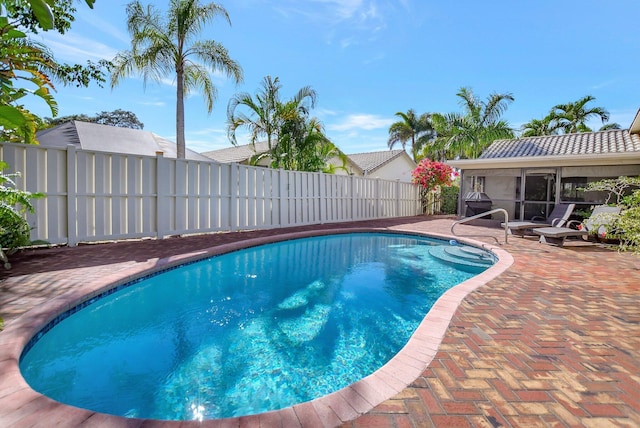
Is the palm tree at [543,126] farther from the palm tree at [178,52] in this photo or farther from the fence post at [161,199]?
the fence post at [161,199]

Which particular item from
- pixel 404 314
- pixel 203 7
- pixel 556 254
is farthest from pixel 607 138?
pixel 203 7

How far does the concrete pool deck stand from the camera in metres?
1.70

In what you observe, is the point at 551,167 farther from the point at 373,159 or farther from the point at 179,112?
the point at 373,159

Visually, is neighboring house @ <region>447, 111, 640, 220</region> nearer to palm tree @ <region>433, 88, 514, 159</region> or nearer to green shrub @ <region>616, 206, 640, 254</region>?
green shrub @ <region>616, 206, 640, 254</region>

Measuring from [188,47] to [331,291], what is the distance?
10.8 m

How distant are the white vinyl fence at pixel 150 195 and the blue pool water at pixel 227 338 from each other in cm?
277

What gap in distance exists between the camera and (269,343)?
3.27 meters

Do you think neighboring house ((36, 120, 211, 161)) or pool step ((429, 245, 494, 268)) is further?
neighboring house ((36, 120, 211, 161))

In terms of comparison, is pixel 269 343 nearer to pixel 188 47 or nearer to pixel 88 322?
pixel 88 322

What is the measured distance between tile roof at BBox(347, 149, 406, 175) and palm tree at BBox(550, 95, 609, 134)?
11546mm

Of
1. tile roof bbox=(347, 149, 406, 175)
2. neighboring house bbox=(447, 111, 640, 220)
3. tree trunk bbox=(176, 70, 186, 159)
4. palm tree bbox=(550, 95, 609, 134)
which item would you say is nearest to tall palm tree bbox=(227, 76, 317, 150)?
tree trunk bbox=(176, 70, 186, 159)

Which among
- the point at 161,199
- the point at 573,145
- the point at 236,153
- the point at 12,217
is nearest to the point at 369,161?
the point at 236,153

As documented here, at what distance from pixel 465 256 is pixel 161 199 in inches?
297

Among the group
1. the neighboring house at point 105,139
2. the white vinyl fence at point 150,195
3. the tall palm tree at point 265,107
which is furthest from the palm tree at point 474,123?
the neighboring house at point 105,139
